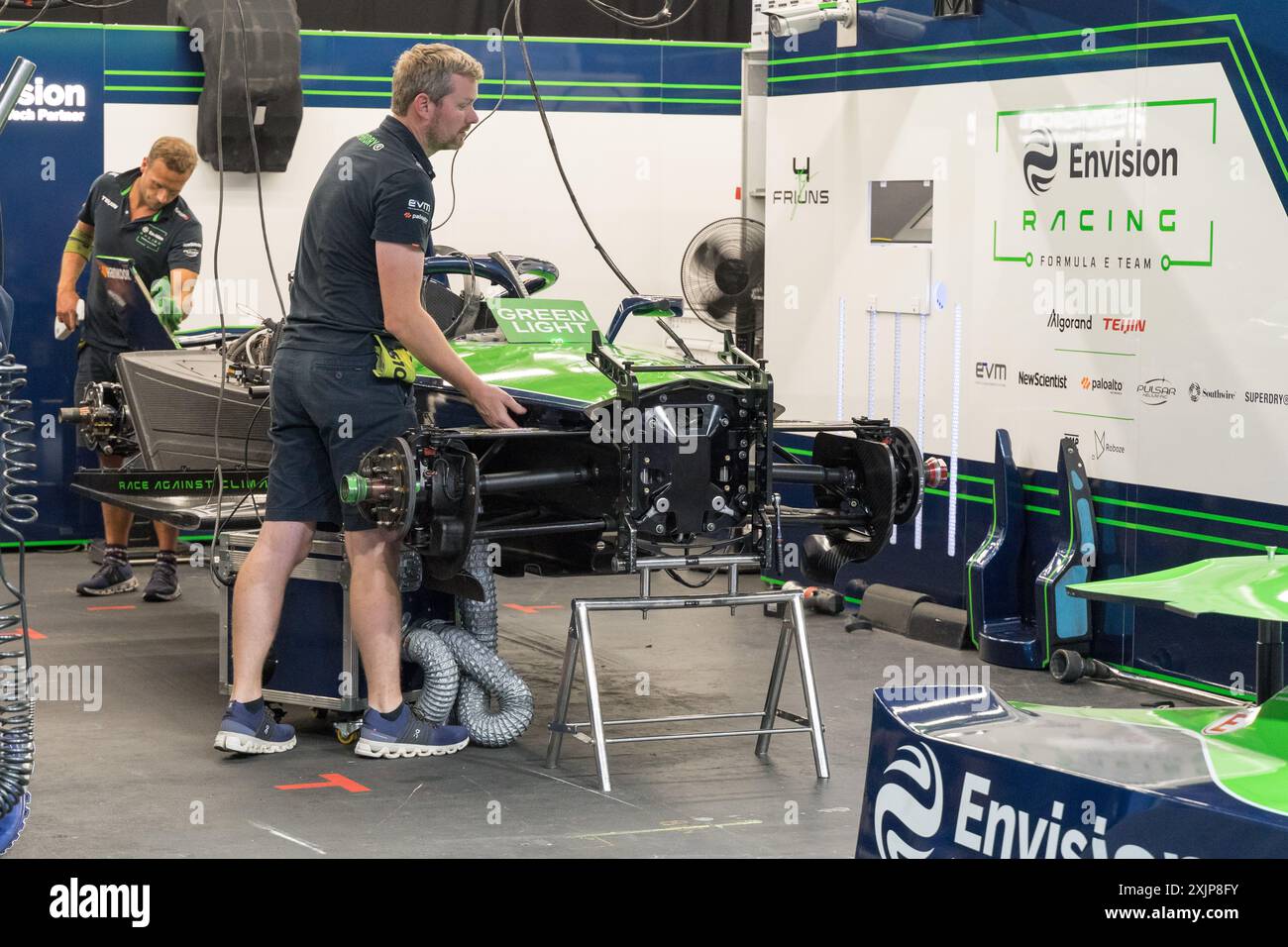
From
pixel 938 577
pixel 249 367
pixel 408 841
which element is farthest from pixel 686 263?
pixel 408 841

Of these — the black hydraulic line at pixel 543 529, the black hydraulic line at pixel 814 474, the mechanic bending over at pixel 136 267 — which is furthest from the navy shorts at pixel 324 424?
the mechanic bending over at pixel 136 267

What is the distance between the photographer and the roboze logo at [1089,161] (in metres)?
6.30

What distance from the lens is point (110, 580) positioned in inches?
311

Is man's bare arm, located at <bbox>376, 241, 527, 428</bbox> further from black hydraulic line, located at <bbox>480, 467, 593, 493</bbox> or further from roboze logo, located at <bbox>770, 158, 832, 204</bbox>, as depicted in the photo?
roboze logo, located at <bbox>770, 158, 832, 204</bbox>

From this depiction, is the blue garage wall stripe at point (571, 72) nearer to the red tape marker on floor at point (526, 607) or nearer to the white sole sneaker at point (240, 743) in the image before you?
the red tape marker on floor at point (526, 607)

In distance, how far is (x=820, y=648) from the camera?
7027 millimetres

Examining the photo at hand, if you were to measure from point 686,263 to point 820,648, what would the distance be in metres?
2.46

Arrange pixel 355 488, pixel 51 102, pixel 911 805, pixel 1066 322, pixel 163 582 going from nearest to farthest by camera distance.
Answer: pixel 911 805 < pixel 355 488 < pixel 1066 322 < pixel 163 582 < pixel 51 102

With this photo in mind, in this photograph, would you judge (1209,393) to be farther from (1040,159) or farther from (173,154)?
(173,154)

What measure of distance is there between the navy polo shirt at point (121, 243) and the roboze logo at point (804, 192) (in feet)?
8.90

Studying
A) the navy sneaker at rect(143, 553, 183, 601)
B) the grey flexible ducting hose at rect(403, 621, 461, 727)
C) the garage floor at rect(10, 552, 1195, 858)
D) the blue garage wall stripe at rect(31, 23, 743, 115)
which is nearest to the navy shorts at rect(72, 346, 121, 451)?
the navy sneaker at rect(143, 553, 183, 601)

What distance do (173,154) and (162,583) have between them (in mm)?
1869

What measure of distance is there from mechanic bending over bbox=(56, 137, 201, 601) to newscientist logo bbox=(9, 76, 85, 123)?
1001 millimetres

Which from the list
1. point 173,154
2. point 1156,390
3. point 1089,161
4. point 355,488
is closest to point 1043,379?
point 1156,390
